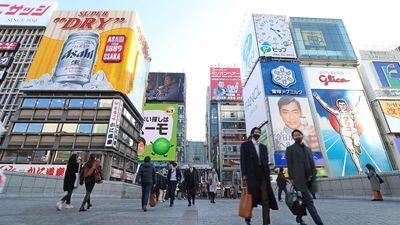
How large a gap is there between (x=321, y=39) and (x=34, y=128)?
54115 millimetres

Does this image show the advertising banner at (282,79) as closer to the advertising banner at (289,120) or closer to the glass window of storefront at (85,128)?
the advertising banner at (289,120)

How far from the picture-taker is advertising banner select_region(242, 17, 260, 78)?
49.4 meters

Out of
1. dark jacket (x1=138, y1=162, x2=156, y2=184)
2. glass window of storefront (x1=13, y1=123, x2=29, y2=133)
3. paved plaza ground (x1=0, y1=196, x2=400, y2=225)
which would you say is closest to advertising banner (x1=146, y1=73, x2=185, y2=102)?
glass window of storefront (x1=13, y1=123, x2=29, y2=133)

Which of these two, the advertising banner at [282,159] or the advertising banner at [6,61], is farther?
the advertising banner at [6,61]

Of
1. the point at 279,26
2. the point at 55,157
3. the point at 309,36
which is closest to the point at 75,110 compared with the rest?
the point at 55,157

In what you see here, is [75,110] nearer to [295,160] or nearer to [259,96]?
[259,96]

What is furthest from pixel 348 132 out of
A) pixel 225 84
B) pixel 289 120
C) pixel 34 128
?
pixel 34 128

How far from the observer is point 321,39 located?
49.3 meters

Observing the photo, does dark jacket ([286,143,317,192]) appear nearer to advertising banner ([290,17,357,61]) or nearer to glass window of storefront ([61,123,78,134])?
glass window of storefront ([61,123,78,134])

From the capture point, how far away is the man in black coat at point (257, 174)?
12.2 feet

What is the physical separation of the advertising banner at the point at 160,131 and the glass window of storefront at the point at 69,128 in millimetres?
18329

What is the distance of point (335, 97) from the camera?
141 ft

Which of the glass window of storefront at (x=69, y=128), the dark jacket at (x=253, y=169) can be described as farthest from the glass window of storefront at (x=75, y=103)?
the dark jacket at (x=253, y=169)

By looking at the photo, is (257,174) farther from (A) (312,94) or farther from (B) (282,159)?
(A) (312,94)
